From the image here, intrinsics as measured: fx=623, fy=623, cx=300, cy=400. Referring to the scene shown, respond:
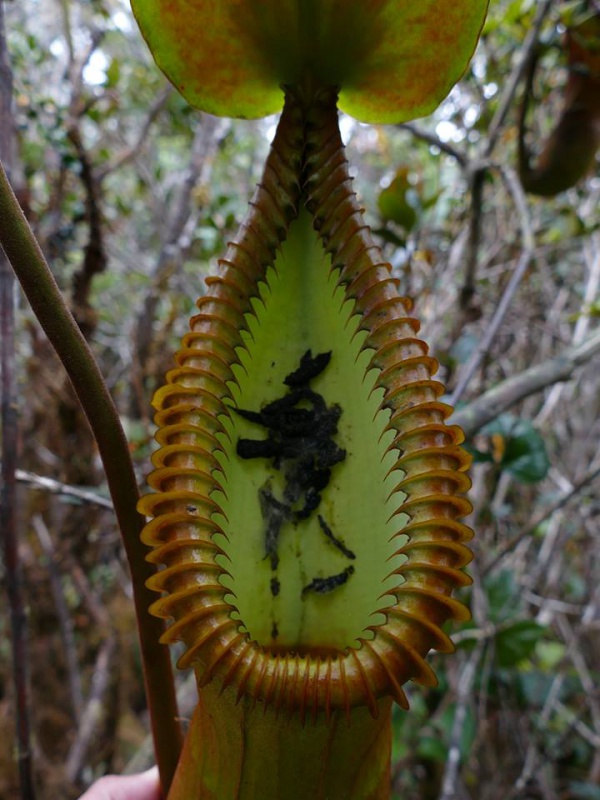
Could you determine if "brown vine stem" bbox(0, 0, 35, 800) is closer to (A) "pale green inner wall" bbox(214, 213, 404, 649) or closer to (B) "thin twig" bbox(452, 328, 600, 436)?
(A) "pale green inner wall" bbox(214, 213, 404, 649)

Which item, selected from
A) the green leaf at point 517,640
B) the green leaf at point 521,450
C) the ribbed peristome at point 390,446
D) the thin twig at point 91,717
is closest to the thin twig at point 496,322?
the green leaf at point 521,450

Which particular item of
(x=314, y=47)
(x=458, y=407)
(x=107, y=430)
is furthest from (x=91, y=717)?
(x=314, y=47)

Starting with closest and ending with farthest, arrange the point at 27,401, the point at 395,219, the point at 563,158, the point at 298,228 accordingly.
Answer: the point at 298,228 → the point at 395,219 → the point at 563,158 → the point at 27,401

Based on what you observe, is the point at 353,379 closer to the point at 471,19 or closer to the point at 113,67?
the point at 471,19

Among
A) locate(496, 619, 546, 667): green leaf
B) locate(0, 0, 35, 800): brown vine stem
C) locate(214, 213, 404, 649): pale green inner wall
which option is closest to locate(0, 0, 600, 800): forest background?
locate(496, 619, 546, 667): green leaf

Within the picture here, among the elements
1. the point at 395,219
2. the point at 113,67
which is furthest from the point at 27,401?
the point at 395,219

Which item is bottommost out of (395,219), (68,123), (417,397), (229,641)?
(229,641)

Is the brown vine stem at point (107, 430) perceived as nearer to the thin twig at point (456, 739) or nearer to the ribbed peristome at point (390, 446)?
the ribbed peristome at point (390, 446)

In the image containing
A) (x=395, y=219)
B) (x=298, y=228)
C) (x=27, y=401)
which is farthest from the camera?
(x=27, y=401)
